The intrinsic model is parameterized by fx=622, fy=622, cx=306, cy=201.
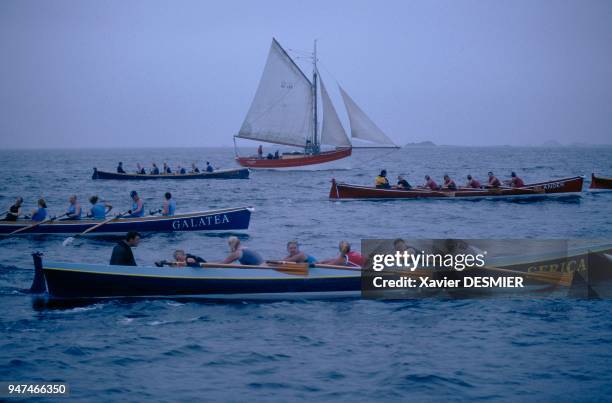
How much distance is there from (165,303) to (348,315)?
16.0 ft

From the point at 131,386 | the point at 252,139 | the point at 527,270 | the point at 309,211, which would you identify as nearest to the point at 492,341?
the point at 527,270

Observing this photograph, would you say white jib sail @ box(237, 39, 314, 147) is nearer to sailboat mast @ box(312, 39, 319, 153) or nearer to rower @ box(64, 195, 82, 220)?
sailboat mast @ box(312, 39, 319, 153)

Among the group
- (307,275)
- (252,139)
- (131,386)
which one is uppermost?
(252,139)

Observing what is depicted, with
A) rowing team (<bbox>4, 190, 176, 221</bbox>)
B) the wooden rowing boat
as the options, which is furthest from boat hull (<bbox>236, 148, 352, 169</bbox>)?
rowing team (<bbox>4, 190, 176, 221</bbox>)

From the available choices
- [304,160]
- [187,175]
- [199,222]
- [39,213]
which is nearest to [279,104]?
[304,160]

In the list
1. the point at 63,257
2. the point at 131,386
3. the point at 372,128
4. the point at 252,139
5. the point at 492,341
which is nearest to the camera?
the point at 131,386

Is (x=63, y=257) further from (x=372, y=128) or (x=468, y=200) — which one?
(x=372, y=128)

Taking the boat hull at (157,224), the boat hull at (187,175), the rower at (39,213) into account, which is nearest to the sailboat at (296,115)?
the boat hull at (187,175)

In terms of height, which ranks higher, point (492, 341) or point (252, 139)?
point (252, 139)

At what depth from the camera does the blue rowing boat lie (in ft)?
52.6

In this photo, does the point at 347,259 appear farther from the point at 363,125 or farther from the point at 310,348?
the point at 363,125

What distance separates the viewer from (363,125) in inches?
2420

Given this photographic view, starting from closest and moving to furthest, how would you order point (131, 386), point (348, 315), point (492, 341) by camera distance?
point (131, 386), point (492, 341), point (348, 315)

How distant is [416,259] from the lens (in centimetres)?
1614
